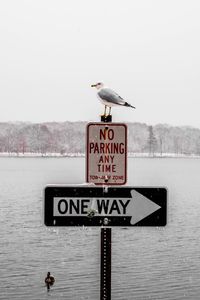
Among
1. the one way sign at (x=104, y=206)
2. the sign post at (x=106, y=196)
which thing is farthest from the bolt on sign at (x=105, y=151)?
the one way sign at (x=104, y=206)

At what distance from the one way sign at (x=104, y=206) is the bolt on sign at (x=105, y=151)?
0.44ft

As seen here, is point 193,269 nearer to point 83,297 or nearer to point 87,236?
point 83,297

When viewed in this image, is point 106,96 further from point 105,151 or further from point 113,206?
point 113,206

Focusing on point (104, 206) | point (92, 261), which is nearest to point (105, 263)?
point (104, 206)

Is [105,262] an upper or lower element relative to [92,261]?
upper

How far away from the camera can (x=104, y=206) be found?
15.1ft

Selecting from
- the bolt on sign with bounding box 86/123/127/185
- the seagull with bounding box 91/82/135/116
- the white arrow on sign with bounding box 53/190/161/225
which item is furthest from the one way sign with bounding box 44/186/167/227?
the seagull with bounding box 91/82/135/116

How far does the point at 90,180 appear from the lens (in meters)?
4.57

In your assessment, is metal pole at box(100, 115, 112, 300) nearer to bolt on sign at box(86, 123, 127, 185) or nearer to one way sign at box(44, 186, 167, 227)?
one way sign at box(44, 186, 167, 227)

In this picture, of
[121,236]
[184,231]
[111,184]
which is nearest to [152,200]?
[111,184]

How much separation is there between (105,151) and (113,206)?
452 mm

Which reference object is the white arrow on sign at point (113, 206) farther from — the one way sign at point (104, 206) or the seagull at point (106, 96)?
the seagull at point (106, 96)

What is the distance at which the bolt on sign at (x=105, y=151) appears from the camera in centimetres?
455

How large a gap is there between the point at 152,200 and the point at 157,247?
36.0 meters
